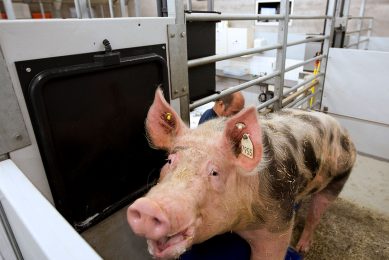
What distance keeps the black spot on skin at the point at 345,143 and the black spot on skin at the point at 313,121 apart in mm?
197

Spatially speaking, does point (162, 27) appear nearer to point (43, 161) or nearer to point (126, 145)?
point (126, 145)

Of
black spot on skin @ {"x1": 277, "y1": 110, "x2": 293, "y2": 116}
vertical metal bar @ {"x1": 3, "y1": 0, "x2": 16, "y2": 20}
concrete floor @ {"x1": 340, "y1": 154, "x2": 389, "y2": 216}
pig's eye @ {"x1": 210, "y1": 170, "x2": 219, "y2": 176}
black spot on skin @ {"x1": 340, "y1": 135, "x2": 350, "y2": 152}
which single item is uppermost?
vertical metal bar @ {"x1": 3, "y1": 0, "x2": 16, "y2": 20}

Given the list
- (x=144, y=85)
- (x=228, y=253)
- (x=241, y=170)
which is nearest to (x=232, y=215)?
(x=241, y=170)

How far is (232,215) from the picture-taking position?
3.07 feet

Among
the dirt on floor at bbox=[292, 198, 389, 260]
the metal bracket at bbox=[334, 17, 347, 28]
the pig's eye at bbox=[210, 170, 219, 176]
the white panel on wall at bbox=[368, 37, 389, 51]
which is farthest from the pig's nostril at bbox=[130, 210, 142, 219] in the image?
the white panel on wall at bbox=[368, 37, 389, 51]

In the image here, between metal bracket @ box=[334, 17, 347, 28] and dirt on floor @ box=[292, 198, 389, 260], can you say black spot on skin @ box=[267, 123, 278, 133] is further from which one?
metal bracket @ box=[334, 17, 347, 28]

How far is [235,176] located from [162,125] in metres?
0.31

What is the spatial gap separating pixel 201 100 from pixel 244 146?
61 centimetres

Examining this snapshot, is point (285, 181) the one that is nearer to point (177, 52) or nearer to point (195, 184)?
point (195, 184)

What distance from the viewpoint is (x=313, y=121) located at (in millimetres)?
1401

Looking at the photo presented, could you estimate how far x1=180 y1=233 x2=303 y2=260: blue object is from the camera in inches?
45.8

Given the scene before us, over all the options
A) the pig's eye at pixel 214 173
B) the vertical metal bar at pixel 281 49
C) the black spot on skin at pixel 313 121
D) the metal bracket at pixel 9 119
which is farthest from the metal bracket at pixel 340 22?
the metal bracket at pixel 9 119

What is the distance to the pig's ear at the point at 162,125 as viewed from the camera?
99cm

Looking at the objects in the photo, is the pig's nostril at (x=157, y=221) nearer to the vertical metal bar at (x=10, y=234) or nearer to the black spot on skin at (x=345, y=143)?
the vertical metal bar at (x=10, y=234)
